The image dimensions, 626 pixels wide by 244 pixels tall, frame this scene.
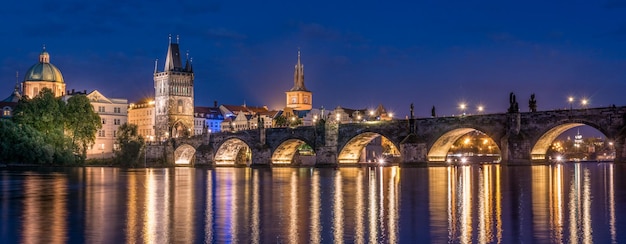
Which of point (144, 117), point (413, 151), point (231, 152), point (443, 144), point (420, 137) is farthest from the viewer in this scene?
point (144, 117)

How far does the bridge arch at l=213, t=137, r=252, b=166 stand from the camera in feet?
342

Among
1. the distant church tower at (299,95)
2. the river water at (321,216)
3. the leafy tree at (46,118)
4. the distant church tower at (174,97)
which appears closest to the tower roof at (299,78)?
the distant church tower at (299,95)

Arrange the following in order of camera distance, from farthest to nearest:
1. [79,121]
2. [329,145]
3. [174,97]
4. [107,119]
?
[174,97]
[107,119]
[79,121]
[329,145]

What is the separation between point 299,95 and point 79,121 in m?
77.9

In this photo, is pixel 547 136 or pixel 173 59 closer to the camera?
pixel 547 136

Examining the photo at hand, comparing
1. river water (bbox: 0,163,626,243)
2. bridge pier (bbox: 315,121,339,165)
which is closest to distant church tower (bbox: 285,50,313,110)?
bridge pier (bbox: 315,121,339,165)

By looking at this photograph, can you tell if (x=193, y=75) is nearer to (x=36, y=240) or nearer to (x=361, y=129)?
(x=361, y=129)

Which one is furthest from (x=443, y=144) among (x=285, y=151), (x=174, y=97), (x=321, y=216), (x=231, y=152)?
(x=174, y=97)

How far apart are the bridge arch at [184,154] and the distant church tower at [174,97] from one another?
17.4 metres

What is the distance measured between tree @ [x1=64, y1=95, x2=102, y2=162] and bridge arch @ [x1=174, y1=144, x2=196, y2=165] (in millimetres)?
13665

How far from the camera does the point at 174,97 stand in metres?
138

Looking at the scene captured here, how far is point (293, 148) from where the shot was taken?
9638cm

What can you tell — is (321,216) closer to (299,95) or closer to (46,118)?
(46,118)

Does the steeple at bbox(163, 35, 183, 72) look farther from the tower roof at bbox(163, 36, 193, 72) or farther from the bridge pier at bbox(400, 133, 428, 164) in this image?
the bridge pier at bbox(400, 133, 428, 164)
